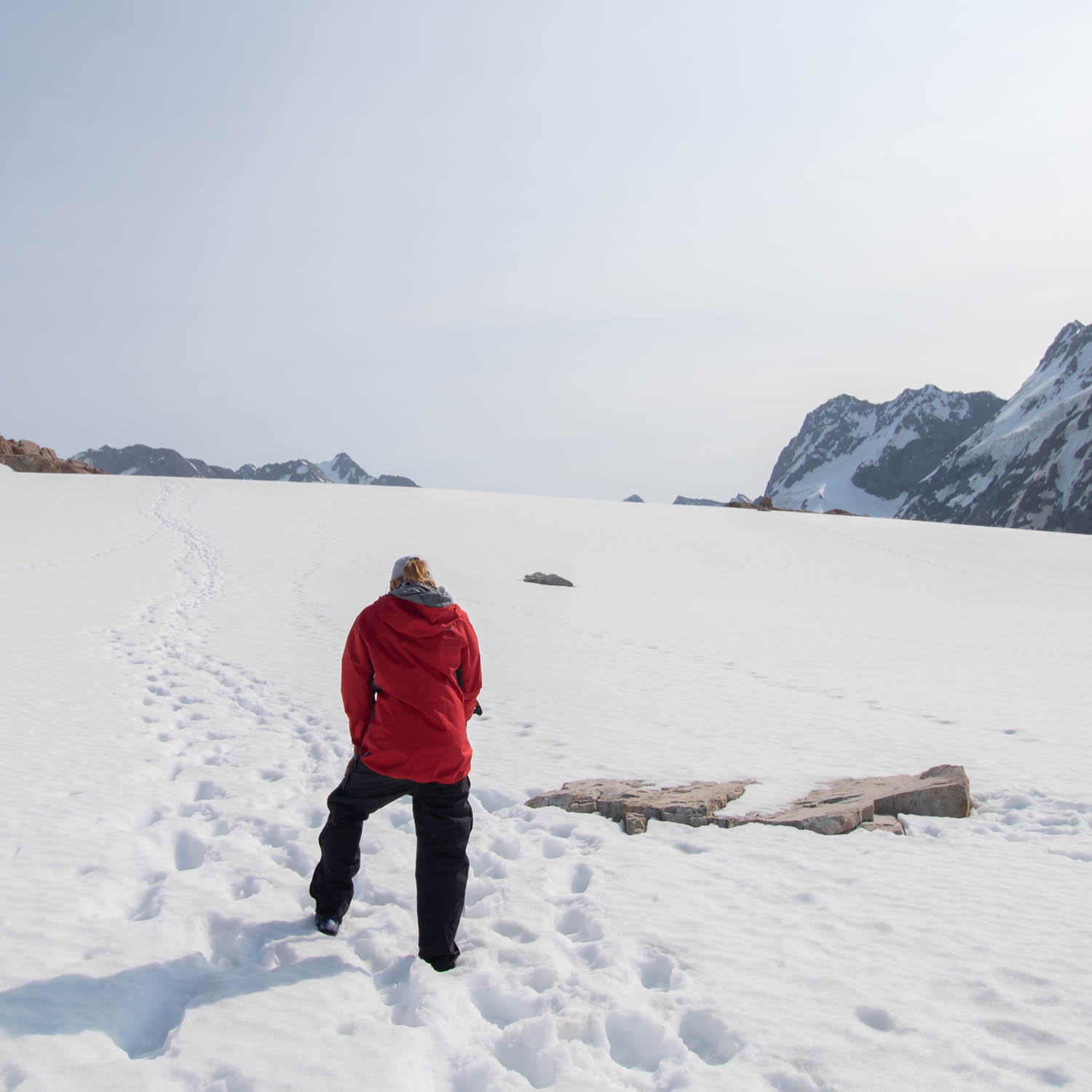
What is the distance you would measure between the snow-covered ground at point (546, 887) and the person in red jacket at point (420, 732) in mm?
429

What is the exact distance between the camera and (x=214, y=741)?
27.1ft

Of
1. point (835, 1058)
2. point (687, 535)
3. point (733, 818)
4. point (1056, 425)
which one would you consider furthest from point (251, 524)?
point (1056, 425)

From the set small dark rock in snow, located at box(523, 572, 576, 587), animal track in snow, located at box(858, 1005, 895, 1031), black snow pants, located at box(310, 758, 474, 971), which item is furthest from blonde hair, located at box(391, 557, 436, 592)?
small dark rock in snow, located at box(523, 572, 576, 587)

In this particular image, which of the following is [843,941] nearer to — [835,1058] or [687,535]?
[835,1058]

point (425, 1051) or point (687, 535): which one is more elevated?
point (687, 535)

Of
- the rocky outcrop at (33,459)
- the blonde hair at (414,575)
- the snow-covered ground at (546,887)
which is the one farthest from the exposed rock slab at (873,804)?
the rocky outcrop at (33,459)

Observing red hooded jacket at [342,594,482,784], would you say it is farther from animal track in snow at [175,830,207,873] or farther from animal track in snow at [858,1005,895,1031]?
animal track in snow at [858,1005,895,1031]

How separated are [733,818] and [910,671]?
10281 millimetres

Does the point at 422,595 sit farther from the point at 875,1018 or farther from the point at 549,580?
the point at 549,580

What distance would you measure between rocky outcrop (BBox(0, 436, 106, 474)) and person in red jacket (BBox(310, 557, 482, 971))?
68943 mm

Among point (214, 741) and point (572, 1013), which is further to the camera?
point (214, 741)

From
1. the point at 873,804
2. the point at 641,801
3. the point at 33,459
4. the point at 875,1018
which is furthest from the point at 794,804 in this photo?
the point at 33,459

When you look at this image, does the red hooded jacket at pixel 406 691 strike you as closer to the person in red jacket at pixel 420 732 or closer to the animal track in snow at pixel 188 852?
the person in red jacket at pixel 420 732

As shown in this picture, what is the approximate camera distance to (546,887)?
518 cm
